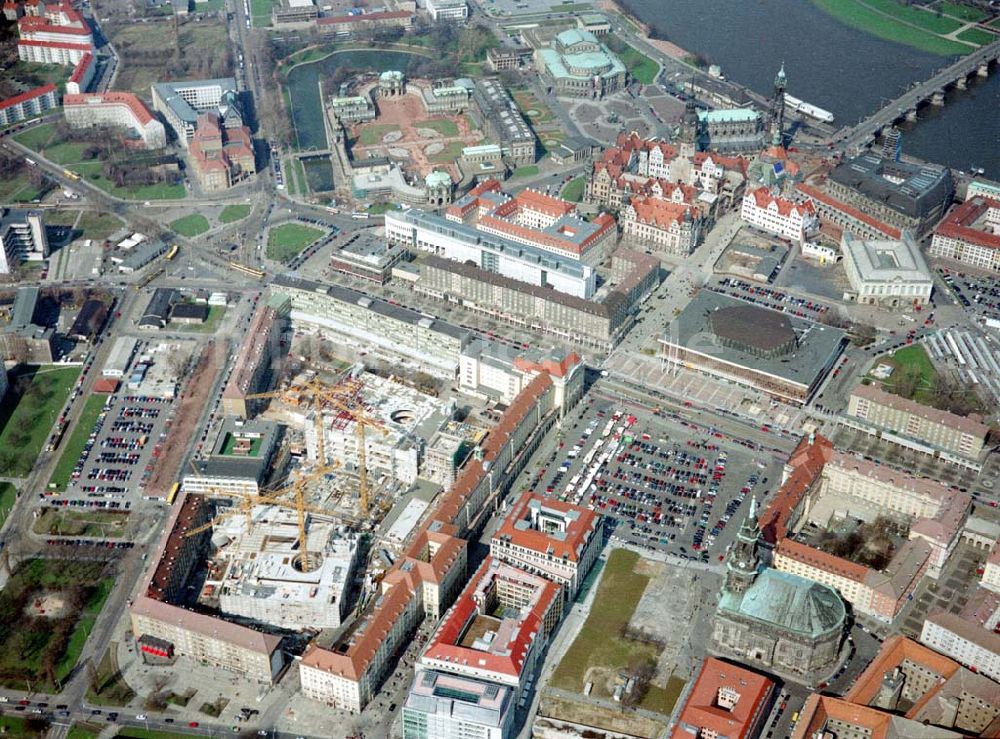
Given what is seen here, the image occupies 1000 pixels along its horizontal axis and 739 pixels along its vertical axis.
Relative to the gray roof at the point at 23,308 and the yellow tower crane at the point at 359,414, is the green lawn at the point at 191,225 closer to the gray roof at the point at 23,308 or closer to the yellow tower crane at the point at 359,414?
the gray roof at the point at 23,308

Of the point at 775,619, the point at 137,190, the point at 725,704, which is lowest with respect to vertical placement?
the point at 137,190

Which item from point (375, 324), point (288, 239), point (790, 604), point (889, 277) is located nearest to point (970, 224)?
point (889, 277)

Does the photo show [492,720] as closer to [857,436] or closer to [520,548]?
[520,548]

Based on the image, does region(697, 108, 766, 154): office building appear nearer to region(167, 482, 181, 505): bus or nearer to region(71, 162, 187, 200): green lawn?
region(71, 162, 187, 200): green lawn

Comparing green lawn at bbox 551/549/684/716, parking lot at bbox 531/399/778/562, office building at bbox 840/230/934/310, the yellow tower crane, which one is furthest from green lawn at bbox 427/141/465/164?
green lawn at bbox 551/549/684/716

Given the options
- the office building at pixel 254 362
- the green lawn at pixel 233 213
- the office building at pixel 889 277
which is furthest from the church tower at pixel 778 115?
the office building at pixel 254 362

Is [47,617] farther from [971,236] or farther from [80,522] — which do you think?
[971,236]
